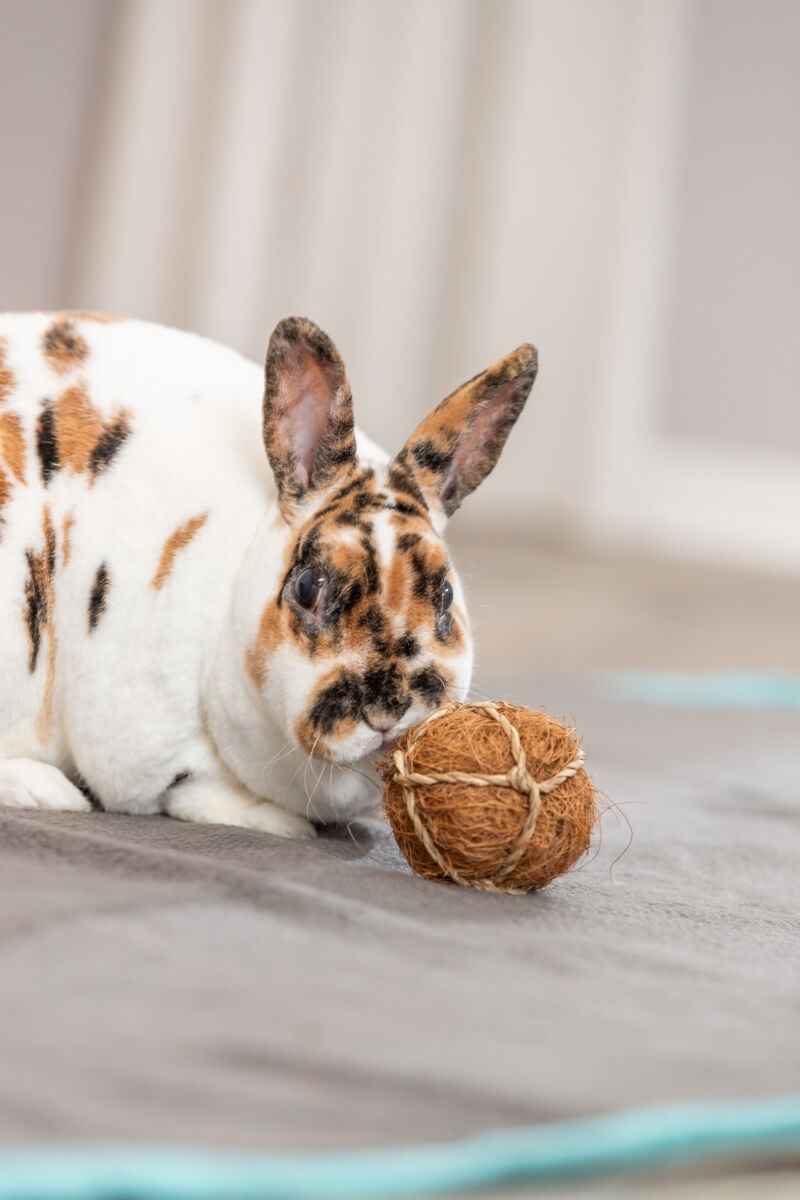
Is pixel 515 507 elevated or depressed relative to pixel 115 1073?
depressed

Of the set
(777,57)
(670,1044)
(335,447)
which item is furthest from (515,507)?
(670,1044)

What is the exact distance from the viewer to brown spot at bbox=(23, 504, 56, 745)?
54.2 inches

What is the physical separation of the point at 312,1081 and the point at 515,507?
14.4 feet

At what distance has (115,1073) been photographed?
2.60 ft

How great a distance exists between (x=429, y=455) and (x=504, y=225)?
3709mm

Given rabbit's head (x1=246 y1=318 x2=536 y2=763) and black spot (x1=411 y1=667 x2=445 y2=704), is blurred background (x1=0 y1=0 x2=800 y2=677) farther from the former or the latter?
black spot (x1=411 y1=667 x2=445 y2=704)

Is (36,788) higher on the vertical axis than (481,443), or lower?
lower

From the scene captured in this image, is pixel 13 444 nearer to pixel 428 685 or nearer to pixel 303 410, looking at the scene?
pixel 303 410

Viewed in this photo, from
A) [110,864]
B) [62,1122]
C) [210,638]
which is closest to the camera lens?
[62,1122]

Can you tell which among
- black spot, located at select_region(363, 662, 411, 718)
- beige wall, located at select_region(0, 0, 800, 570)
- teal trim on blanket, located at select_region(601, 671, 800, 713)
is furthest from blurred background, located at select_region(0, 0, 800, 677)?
black spot, located at select_region(363, 662, 411, 718)

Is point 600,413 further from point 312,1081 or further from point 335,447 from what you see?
point 312,1081

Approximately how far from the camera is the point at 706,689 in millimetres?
2857

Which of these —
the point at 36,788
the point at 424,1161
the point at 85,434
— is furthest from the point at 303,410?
the point at 424,1161

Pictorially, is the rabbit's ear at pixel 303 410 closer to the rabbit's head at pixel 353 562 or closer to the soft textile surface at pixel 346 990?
the rabbit's head at pixel 353 562
